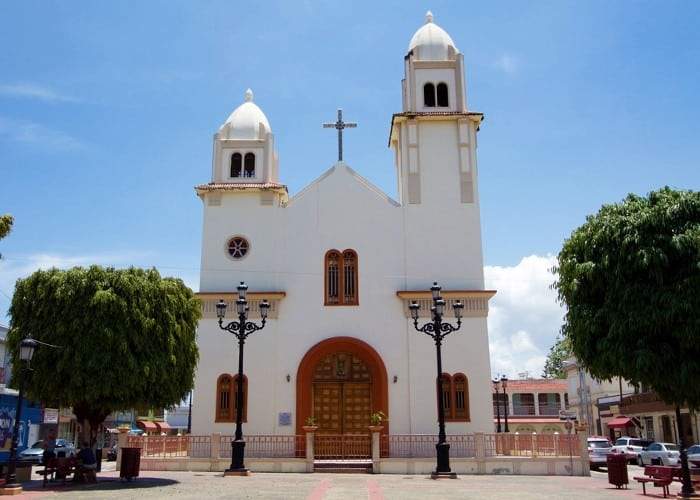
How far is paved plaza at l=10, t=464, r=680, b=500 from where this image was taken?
14.4m

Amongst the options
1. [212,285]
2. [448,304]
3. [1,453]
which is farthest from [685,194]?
[1,453]

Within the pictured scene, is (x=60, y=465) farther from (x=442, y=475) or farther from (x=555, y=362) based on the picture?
(x=555, y=362)

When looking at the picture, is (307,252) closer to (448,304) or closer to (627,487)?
(448,304)

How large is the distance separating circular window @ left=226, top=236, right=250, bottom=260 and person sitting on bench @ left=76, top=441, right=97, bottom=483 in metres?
10.3

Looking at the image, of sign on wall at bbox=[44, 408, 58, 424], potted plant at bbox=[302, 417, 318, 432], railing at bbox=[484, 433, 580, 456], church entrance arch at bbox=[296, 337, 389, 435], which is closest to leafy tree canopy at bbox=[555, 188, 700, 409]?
railing at bbox=[484, 433, 580, 456]

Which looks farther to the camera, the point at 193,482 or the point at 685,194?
the point at 193,482

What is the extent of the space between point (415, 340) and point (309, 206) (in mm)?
6573

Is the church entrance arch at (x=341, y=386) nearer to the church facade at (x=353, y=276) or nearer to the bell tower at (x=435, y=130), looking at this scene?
the church facade at (x=353, y=276)

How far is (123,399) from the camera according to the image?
58.2 feet

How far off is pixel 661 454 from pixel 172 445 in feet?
63.8

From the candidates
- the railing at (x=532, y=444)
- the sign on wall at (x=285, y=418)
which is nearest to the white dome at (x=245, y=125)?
the sign on wall at (x=285, y=418)

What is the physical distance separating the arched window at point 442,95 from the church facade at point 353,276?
1.6 inches

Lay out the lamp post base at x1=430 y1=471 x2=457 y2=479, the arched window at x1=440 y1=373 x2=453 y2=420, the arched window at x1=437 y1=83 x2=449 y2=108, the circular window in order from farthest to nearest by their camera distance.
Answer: the arched window at x1=437 y1=83 x2=449 y2=108 < the circular window < the arched window at x1=440 y1=373 x2=453 y2=420 < the lamp post base at x1=430 y1=471 x2=457 y2=479

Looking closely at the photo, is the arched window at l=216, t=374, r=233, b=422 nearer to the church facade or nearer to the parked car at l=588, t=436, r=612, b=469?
the church facade
